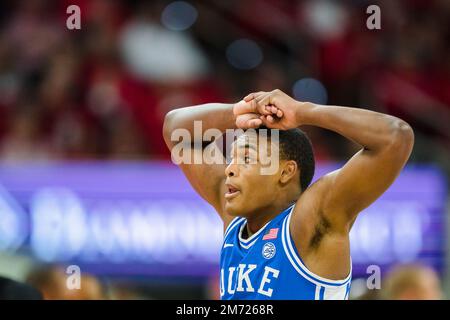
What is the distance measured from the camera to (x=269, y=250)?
4.27 meters

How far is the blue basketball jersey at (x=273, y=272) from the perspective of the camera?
416 cm

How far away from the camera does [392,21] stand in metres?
10.4

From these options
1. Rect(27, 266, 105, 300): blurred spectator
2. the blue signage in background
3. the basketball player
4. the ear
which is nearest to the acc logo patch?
the basketball player

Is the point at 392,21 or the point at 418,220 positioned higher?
the point at 392,21

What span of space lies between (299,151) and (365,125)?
1.53 feet

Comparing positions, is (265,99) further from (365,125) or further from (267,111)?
(365,125)

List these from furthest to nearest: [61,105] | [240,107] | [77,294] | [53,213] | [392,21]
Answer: [392,21] < [61,105] < [53,213] < [77,294] < [240,107]

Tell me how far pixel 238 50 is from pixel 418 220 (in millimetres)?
3093

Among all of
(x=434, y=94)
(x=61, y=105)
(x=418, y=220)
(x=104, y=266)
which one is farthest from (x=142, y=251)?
(x=434, y=94)

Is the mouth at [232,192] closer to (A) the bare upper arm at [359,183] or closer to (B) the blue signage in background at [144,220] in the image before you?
(A) the bare upper arm at [359,183]

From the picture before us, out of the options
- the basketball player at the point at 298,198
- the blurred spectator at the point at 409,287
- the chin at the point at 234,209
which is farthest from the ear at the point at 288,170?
the blurred spectator at the point at 409,287

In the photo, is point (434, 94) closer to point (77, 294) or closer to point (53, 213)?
point (53, 213)

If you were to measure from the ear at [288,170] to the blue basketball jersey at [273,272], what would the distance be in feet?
0.44

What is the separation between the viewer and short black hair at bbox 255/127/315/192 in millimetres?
4414
